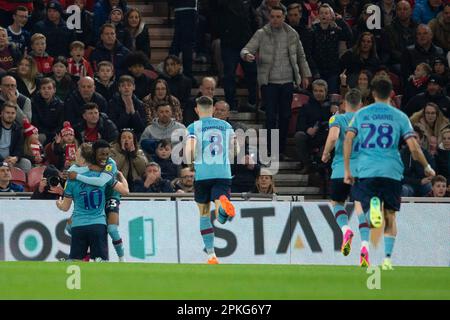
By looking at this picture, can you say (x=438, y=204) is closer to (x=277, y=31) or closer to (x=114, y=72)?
(x=277, y=31)

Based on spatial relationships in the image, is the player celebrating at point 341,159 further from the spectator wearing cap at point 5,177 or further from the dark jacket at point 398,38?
the dark jacket at point 398,38

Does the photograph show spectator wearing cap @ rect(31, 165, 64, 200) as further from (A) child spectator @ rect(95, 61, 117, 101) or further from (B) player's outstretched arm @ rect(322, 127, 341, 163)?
(B) player's outstretched arm @ rect(322, 127, 341, 163)

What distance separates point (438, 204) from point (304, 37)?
18.0 feet

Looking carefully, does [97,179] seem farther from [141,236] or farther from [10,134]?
[10,134]

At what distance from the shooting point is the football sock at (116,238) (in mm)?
19797

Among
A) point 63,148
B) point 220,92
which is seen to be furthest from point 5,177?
point 220,92

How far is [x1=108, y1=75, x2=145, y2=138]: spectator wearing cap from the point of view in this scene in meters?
24.1

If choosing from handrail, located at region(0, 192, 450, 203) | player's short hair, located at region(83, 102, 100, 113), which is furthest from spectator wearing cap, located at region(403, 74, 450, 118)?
player's short hair, located at region(83, 102, 100, 113)

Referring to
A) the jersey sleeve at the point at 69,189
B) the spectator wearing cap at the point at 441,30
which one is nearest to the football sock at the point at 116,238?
the jersey sleeve at the point at 69,189

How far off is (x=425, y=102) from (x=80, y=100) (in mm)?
6305

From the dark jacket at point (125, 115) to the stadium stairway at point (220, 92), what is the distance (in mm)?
1926

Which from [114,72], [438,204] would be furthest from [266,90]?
[438,204]

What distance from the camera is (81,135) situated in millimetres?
23656

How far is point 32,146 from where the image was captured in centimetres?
2295
